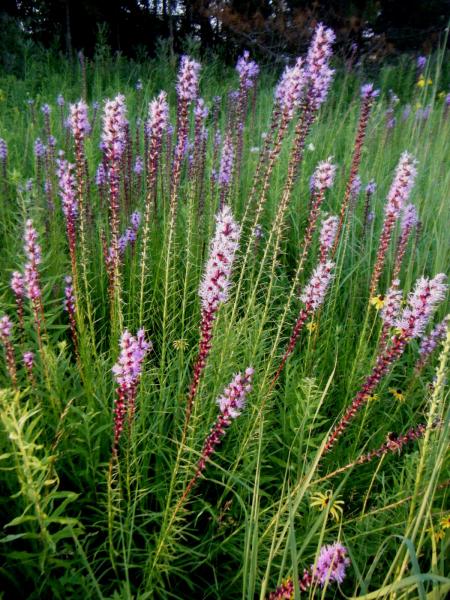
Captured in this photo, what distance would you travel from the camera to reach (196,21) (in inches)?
545

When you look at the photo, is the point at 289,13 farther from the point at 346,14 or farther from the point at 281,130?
the point at 281,130

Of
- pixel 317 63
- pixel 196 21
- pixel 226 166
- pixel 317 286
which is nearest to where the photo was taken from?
pixel 317 286

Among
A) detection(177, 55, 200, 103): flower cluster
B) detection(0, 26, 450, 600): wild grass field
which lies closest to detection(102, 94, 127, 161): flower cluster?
detection(0, 26, 450, 600): wild grass field

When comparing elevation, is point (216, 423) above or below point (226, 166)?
below

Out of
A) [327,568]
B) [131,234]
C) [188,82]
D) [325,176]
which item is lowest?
[327,568]

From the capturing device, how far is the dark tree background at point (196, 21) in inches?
446

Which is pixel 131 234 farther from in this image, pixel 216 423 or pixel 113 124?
pixel 216 423

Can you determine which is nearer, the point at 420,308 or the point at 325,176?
the point at 420,308

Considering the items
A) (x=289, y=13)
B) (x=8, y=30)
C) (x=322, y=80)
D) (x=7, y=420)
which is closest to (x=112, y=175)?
(x=7, y=420)

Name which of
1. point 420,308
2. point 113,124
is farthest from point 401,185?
point 113,124

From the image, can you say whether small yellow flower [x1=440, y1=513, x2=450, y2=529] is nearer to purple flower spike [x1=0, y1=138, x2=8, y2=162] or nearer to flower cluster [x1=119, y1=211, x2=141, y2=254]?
flower cluster [x1=119, y1=211, x2=141, y2=254]

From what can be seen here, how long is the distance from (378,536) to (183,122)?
1.64 meters

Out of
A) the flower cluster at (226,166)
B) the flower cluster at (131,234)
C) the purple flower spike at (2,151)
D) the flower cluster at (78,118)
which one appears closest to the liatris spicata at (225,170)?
the flower cluster at (226,166)

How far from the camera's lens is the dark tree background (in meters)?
11.3
